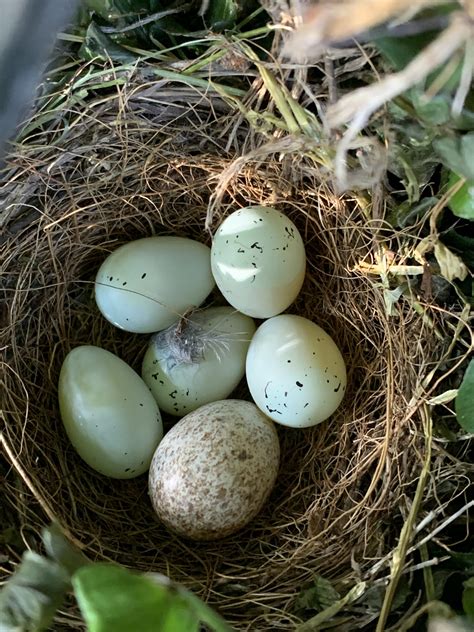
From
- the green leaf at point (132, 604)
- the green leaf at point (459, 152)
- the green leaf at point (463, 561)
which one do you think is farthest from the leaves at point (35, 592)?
the green leaf at point (459, 152)

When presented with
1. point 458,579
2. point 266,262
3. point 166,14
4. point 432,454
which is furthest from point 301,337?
point 166,14

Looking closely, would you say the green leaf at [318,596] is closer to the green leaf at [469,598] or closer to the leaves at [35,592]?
the green leaf at [469,598]

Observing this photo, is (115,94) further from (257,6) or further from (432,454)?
(432,454)

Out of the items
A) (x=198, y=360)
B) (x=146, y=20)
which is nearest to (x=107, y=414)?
(x=198, y=360)

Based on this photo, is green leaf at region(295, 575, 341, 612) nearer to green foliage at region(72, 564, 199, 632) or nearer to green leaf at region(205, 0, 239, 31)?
green foliage at region(72, 564, 199, 632)

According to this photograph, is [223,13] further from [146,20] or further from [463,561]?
[463,561]

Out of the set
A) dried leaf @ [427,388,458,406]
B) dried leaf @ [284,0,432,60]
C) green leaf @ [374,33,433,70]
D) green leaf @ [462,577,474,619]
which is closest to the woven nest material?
dried leaf @ [427,388,458,406]
